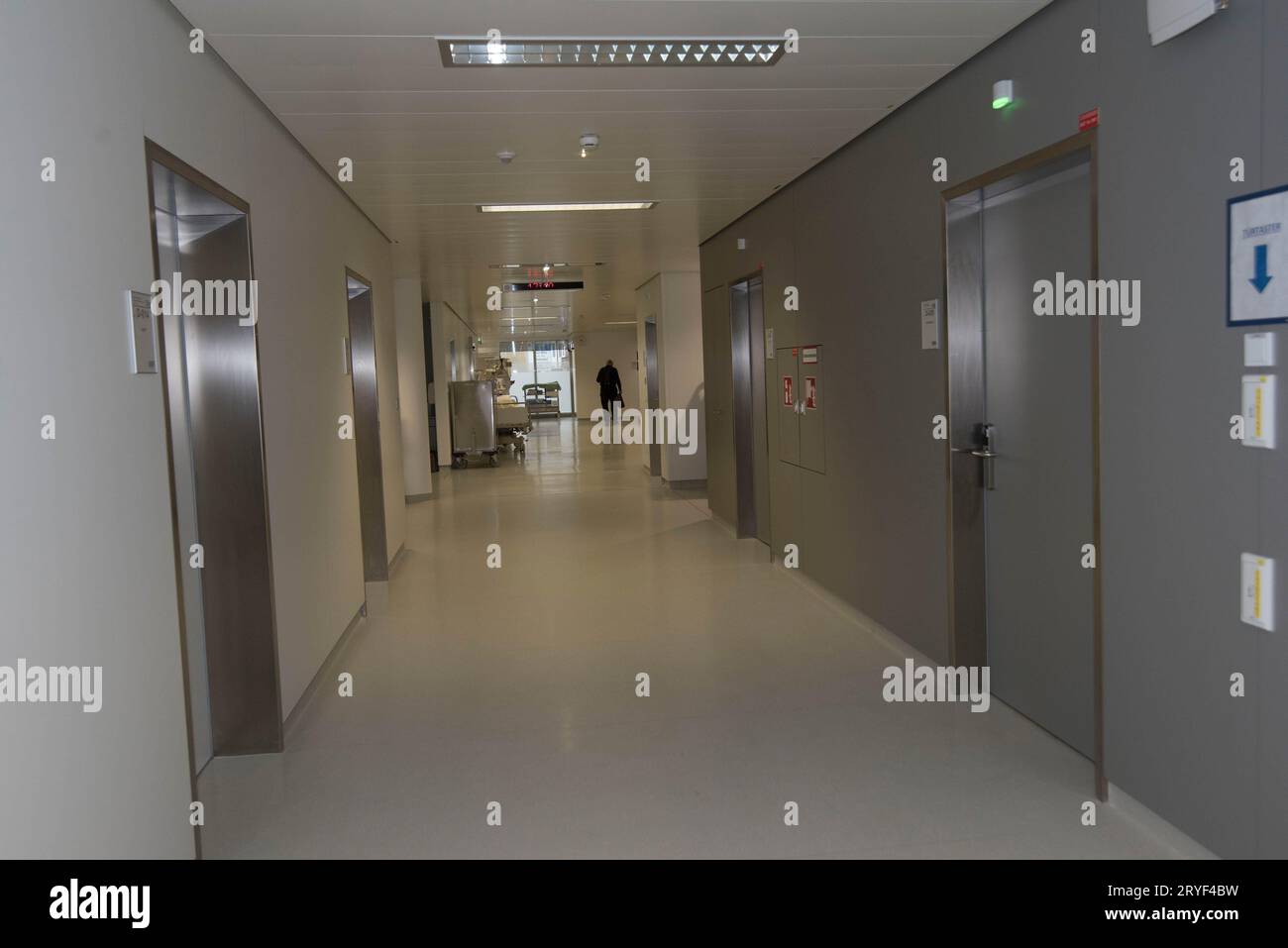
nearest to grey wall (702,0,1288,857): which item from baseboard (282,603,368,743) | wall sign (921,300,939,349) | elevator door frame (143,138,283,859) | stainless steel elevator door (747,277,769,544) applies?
wall sign (921,300,939,349)

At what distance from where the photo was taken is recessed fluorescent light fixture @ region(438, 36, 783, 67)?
161 inches

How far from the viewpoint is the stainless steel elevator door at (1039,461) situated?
4047 millimetres

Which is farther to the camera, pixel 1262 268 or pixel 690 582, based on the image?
pixel 690 582

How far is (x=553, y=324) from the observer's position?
1012 inches

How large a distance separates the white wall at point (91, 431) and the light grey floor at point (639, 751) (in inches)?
39.7

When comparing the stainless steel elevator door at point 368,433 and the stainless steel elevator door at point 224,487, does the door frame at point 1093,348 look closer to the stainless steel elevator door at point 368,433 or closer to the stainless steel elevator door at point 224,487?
the stainless steel elevator door at point 224,487

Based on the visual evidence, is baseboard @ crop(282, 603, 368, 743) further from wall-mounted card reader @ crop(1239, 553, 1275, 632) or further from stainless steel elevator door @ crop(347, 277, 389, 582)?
wall-mounted card reader @ crop(1239, 553, 1275, 632)

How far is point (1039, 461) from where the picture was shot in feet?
14.3

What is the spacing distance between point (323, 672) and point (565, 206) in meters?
4.14

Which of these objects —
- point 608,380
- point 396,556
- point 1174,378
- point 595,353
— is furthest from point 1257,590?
point 595,353

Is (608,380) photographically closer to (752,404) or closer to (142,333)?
(752,404)

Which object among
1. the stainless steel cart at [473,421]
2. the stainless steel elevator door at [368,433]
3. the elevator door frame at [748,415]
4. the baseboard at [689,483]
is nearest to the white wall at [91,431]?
the stainless steel elevator door at [368,433]

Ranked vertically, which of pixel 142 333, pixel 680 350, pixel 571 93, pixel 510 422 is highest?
pixel 571 93

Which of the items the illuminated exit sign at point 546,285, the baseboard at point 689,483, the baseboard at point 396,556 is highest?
the illuminated exit sign at point 546,285
